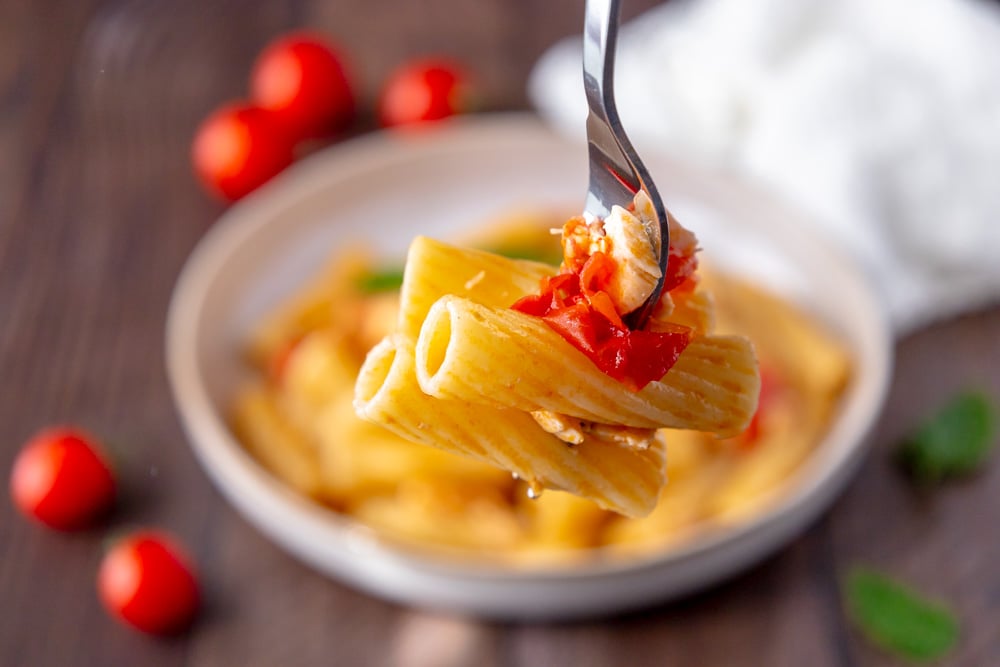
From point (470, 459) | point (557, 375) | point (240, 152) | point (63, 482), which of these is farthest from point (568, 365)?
point (240, 152)

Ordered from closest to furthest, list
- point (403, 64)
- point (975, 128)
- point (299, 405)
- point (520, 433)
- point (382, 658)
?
point (520, 433), point (382, 658), point (299, 405), point (975, 128), point (403, 64)

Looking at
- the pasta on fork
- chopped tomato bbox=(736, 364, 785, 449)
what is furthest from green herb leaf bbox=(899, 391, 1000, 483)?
the pasta on fork

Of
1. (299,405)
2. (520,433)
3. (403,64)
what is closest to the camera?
(520,433)

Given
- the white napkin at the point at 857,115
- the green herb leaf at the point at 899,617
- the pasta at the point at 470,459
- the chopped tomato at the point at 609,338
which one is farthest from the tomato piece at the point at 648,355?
the white napkin at the point at 857,115

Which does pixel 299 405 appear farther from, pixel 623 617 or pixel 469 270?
pixel 469 270

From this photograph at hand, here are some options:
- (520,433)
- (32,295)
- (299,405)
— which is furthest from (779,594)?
(32,295)

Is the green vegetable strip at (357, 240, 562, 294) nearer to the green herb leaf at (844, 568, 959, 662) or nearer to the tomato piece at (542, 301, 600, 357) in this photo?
the green herb leaf at (844, 568, 959, 662)

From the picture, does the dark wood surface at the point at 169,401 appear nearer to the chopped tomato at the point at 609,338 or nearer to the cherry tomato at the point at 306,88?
the cherry tomato at the point at 306,88
